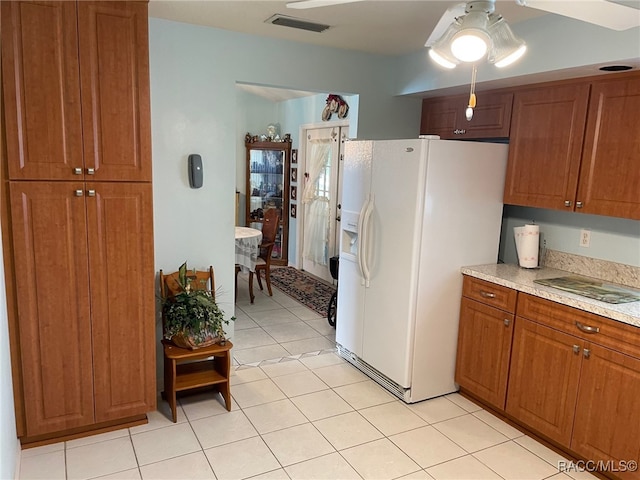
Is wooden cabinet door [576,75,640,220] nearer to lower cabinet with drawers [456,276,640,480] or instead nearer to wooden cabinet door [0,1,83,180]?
lower cabinet with drawers [456,276,640,480]

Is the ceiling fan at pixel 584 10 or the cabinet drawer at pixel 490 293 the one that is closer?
the ceiling fan at pixel 584 10

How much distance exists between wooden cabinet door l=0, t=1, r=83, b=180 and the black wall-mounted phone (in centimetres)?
76

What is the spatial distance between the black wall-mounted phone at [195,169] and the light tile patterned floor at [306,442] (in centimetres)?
139

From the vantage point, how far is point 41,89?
224 cm

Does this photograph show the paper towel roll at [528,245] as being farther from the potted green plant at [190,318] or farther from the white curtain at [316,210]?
the white curtain at [316,210]

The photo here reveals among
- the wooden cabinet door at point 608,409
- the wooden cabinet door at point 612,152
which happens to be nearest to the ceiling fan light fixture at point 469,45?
the wooden cabinet door at point 612,152

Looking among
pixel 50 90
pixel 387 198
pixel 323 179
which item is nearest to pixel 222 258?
pixel 387 198

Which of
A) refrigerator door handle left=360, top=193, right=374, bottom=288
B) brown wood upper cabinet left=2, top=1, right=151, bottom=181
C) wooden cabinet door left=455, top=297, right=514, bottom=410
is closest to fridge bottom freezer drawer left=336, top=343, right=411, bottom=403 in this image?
wooden cabinet door left=455, top=297, right=514, bottom=410

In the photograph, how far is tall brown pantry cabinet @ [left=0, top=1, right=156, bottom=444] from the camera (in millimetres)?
2230

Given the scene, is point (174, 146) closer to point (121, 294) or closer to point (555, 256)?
point (121, 294)

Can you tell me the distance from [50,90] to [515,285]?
2.63 metres

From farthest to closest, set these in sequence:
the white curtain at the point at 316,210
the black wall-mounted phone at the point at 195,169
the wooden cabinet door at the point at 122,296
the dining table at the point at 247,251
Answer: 1. the white curtain at the point at 316,210
2. the dining table at the point at 247,251
3. the black wall-mounted phone at the point at 195,169
4. the wooden cabinet door at the point at 122,296

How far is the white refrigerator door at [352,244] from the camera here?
333 cm

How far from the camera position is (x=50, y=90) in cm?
226
